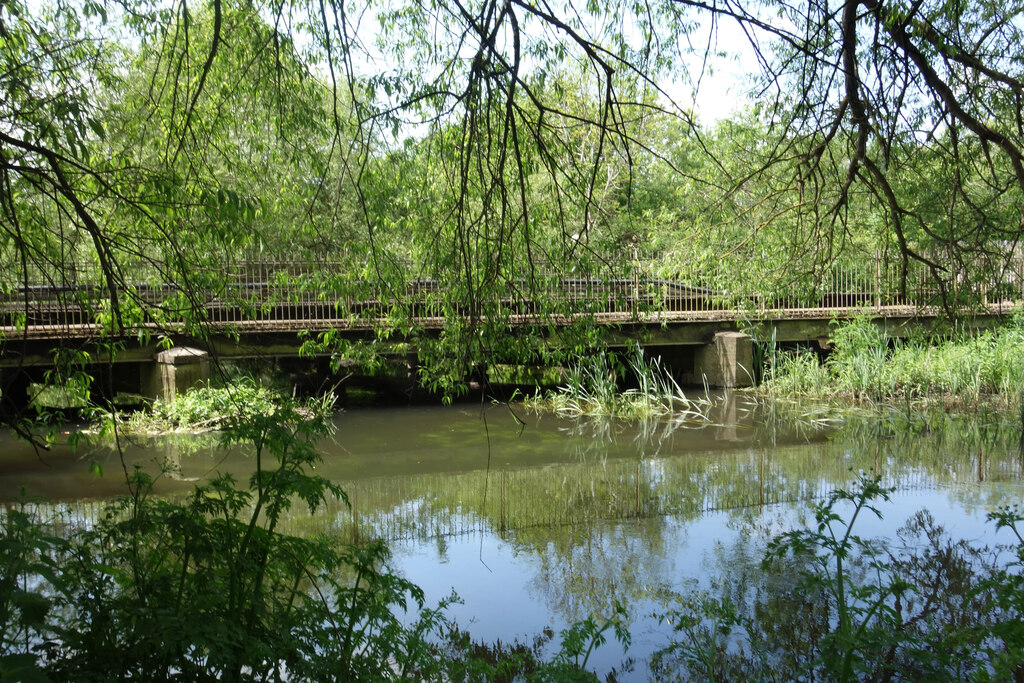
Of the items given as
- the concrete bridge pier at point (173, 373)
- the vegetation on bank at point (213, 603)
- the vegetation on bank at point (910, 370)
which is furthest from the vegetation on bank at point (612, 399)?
the vegetation on bank at point (213, 603)

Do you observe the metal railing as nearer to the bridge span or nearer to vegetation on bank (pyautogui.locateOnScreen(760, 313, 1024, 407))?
the bridge span

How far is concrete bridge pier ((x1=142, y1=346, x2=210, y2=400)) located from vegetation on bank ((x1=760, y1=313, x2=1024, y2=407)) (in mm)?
7835

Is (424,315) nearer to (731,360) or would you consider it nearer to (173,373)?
(173,373)

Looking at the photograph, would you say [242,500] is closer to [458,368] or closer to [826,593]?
[458,368]

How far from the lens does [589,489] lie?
762 cm

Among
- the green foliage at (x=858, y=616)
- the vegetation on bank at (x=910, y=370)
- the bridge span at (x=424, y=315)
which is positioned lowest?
the green foliage at (x=858, y=616)

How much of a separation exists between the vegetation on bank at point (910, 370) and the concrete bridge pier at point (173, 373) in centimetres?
783

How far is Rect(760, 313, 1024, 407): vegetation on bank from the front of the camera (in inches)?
436

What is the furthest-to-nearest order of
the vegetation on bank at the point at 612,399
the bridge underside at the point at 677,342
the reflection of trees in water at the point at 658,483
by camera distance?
1. the vegetation on bank at the point at 612,399
2. the bridge underside at the point at 677,342
3. the reflection of trees in water at the point at 658,483

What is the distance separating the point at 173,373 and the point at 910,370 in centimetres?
973

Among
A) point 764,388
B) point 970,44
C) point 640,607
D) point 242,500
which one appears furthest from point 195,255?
point 764,388

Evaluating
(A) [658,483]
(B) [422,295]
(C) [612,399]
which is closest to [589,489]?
(A) [658,483]

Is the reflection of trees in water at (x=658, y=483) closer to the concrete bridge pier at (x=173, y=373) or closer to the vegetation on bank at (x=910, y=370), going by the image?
the vegetation on bank at (x=910, y=370)

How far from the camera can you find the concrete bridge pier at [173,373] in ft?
35.2
